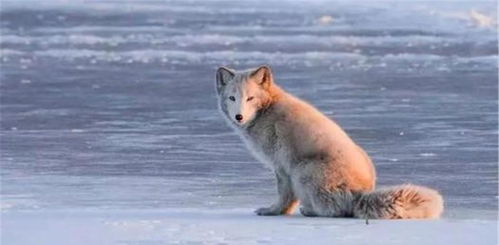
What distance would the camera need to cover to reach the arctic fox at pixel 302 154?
6.62m

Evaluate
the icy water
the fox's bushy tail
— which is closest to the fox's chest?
the fox's bushy tail

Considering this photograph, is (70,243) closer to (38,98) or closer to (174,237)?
(174,237)

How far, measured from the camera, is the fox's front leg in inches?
274

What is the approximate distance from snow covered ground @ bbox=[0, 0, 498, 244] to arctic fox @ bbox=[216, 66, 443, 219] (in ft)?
0.68

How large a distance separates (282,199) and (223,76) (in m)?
0.72

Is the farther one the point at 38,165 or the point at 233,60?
the point at 233,60

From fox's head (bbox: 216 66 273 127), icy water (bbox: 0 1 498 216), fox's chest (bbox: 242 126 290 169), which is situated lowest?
icy water (bbox: 0 1 498 216)

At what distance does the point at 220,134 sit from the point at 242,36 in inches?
399

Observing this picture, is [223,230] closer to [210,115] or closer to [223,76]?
[223,76]

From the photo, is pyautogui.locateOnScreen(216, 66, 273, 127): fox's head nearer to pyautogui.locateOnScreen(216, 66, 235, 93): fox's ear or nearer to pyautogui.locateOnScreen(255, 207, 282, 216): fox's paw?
pyautogui.locateOnScreen(216, 66, 235, 93): fox's ear

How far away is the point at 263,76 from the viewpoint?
6.87 metres

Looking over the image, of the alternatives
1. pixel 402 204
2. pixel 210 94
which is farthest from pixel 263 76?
pixel 210 94

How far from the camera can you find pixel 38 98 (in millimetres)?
13570

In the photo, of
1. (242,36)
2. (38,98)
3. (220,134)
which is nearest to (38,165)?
(220,134)
